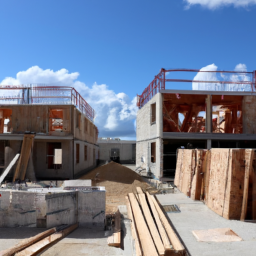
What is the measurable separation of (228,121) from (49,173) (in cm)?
1647

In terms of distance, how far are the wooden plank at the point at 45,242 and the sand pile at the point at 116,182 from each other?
4.80 metres

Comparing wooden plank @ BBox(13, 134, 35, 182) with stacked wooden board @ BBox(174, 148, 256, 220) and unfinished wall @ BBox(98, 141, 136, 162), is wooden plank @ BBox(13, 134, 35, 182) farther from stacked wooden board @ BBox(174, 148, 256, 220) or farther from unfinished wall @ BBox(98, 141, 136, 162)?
unfinished wall @ BBox(98, 141, 136, 162)

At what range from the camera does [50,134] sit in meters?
17.5

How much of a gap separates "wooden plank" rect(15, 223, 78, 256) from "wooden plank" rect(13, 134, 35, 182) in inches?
→ 344

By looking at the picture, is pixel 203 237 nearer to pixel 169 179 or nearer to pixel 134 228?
pixel 134 228

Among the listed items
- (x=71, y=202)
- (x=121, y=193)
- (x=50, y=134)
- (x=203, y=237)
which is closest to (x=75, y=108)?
(x=50, y=134)

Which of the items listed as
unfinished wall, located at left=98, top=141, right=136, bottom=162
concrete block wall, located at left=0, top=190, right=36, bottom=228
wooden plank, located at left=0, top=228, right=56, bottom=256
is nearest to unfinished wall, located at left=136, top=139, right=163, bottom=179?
concrete block wall, located at left=0, top=190, right=36, bottom=228

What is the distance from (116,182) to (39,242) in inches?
385

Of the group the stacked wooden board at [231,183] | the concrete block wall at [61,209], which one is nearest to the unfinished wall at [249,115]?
the stacked wooden board at [231,183]

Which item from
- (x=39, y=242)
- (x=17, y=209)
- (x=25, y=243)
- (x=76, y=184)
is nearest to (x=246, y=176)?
(x=76, y=184)

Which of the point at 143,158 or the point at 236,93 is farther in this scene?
the point at 143,158

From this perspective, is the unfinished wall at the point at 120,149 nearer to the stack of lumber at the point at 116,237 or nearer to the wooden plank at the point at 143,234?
the wooden plank at the point at 143,234

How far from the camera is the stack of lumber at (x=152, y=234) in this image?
→ 18.6 feet

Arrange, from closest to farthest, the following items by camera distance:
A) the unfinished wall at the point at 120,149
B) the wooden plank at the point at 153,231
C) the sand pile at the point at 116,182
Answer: the wooden plank at the point at 153,231, the sand pile at the point at 116,182, the unfinished wall at the point at 120,149
